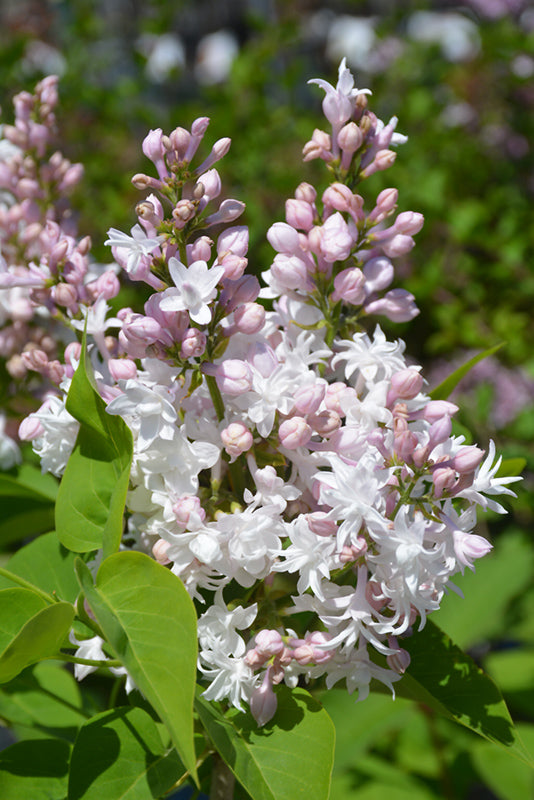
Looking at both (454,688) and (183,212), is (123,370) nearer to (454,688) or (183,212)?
(183,212)

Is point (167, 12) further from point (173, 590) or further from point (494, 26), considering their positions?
point (173, 590)

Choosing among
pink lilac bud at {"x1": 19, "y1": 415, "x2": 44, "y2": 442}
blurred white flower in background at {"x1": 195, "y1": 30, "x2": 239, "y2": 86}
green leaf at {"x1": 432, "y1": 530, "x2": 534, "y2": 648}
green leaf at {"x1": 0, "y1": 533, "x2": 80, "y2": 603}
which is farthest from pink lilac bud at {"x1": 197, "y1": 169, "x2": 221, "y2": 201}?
blurred white flower in background at {"x1": 195, "y1": 30, "x2": 239, "y2": 86}

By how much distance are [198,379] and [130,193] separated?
1.84 meters

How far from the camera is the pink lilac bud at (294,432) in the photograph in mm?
484

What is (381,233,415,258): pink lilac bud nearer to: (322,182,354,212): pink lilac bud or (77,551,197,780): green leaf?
(322,182,354,212): pink lilac bud

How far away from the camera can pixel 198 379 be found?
1.69 ft

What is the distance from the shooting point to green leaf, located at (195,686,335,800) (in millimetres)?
471

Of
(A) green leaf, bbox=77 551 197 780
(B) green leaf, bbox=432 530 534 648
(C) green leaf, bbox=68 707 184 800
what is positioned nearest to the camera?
(A) green leaf, bbox=77 551 197 780

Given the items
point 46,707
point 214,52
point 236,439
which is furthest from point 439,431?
point 214,52

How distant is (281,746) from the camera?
0.50m

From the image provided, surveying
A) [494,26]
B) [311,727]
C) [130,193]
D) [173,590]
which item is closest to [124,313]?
[173,590]

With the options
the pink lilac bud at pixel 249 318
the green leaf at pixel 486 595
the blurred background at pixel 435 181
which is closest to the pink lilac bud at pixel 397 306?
the pink lilac bud at pixel 249 318

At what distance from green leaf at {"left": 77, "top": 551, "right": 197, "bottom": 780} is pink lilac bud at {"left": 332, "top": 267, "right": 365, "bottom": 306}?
0.79ft

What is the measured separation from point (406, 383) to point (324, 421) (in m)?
0.07
